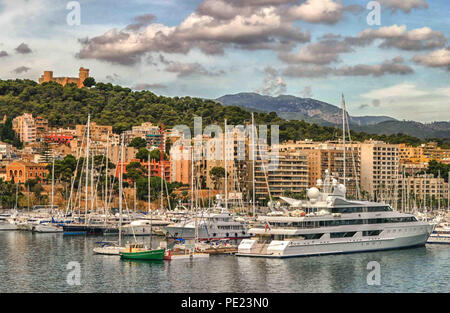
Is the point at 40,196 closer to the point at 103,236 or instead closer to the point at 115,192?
the point at 115,192

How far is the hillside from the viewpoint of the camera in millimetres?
134875

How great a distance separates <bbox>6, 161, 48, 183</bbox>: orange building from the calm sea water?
5380cm

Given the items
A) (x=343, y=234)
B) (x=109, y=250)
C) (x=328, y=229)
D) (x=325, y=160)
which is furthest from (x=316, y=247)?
(x=325, y=160)

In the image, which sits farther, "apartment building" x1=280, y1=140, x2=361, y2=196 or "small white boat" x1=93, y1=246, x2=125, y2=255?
"apartment building" x1=280, y1=140, x2=361, y2=196

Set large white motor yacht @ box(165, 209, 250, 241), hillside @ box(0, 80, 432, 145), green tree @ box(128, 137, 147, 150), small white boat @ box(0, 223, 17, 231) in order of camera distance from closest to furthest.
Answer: large white motor yacht @ box(165, 209, 250, 241) → small white boat @ box(0, 223, 17, 231) → green tree @ box(128, 137, 147, 150) → hillside @ box(0, 80, 432, 145)

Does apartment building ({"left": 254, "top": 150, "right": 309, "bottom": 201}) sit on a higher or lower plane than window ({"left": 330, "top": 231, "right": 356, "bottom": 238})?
higher

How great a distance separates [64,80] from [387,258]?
140 m

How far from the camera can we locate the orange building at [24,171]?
100412 mm

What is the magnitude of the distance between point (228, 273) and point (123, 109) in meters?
112

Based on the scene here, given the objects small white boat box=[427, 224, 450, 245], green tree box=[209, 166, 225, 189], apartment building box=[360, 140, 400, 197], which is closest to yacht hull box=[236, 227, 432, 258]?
small white boat box=[427, 224, 450, 245]

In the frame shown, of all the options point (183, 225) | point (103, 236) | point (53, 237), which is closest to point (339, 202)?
point (183, 225)

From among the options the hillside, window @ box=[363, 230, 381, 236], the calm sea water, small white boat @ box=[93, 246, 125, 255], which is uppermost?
the hillside

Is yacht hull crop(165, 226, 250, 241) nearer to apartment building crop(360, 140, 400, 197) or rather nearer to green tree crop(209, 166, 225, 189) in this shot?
green tree crop(209, 166, 225, 189)
